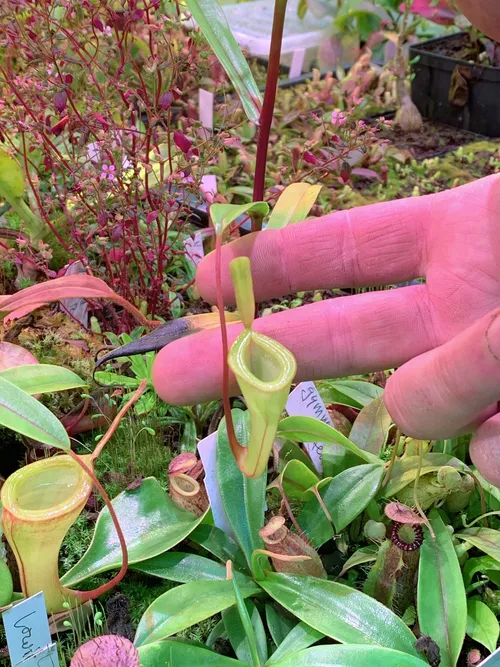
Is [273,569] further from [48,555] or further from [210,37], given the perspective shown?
[210,37]

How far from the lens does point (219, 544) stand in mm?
818

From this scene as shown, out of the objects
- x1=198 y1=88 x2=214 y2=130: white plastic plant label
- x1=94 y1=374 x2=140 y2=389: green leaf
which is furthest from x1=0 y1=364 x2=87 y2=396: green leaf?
x1=198 y1=88 x2=214 y2=130: white plastic plant label

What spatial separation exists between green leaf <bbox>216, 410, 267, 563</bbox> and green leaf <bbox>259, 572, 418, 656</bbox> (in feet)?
0.18

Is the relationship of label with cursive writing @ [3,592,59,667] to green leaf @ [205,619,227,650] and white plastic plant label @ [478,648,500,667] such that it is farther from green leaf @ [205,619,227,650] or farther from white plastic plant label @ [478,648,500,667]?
white plastic plant label @ [478,648,500,667]

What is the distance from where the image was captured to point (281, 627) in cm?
76

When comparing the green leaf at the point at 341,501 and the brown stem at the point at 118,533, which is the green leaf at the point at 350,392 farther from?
the brown stem at the point at 118,533

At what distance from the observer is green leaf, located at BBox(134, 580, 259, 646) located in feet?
2.21

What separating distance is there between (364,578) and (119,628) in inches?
12.3

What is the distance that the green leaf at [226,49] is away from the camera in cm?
66

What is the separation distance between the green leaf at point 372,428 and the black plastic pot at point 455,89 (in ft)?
4.99

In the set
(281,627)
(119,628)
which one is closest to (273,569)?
(281,627)

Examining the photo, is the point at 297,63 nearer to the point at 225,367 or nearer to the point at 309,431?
the point at 309,431

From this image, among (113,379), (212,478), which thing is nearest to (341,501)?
(212,478)

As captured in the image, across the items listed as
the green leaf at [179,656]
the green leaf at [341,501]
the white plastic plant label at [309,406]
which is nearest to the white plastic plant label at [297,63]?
the white plastic plant label at [309,406]
